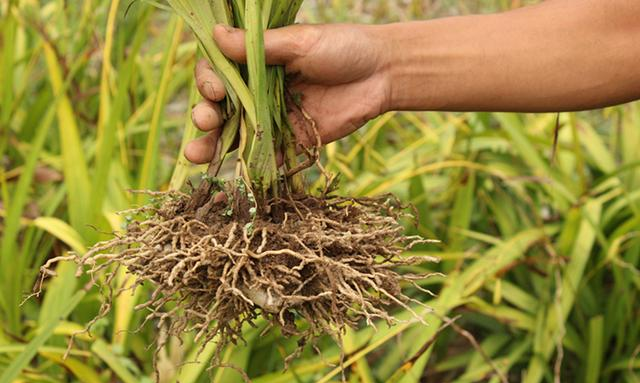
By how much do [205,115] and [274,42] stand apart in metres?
0.15

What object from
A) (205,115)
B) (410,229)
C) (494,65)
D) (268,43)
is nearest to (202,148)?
(205,115)

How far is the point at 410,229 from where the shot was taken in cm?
229

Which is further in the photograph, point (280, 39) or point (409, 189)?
point (409, 189)

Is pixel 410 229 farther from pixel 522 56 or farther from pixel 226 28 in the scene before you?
pixel 226 28

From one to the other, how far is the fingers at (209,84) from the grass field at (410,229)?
1.64 ft

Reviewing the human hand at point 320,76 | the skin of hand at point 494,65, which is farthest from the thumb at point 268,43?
the skin of hand at point 494,65

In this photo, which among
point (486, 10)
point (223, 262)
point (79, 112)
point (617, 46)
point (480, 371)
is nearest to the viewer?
point (223, 262)

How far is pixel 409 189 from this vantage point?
7.54 ft

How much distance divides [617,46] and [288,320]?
71 centimetres

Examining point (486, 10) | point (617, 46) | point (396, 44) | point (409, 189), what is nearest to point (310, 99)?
point (396, 44)

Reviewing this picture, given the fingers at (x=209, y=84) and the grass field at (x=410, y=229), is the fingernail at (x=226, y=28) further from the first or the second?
the grass field at (x=410, y=229)

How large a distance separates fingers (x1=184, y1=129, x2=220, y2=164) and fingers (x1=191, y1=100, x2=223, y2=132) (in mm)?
48

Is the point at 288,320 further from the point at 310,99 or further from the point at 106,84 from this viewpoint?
the point at 106,84

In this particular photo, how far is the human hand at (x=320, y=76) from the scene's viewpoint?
1.26 meters
